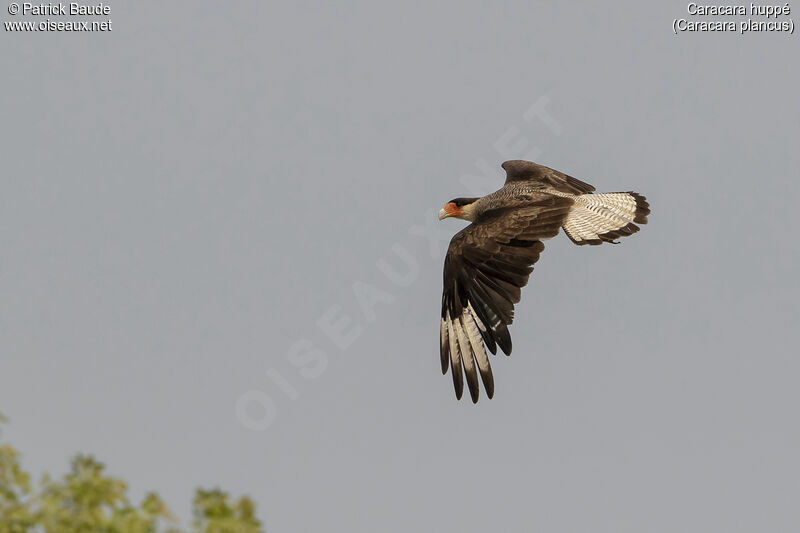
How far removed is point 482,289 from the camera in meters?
11.1

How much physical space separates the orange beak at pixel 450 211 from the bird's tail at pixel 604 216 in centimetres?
175

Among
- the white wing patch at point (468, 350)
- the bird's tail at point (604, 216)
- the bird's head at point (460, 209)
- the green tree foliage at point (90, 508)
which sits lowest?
the green tree foliage at point (90, 508)

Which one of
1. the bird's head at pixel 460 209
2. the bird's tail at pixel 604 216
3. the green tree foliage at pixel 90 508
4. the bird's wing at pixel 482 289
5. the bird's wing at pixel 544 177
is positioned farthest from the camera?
the bird's wing at pixel 544 177

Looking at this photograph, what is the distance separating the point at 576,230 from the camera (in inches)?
511

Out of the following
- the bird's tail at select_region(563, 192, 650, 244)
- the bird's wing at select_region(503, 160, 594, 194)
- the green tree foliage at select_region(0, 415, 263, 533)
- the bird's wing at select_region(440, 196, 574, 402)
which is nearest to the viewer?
the green tree foliage at select_region(0, 415, 263, 533)

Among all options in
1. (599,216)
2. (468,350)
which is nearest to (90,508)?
(468,350)

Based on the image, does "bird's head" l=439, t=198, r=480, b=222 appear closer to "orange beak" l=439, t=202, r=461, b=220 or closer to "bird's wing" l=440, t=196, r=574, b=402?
"orange beak" l=439, t=202, r=461, b=220

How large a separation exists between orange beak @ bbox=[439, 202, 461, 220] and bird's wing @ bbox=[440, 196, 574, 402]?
2720 mm

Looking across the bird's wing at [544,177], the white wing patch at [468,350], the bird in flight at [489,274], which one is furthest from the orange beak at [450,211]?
the white wing patch at [468,350]

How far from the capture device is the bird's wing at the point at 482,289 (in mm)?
10898

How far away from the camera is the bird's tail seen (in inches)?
510

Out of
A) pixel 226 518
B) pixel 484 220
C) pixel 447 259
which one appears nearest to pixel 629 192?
pixel 484 220

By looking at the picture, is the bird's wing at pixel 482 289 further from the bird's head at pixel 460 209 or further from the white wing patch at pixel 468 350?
the bird's head at pixel 460 209

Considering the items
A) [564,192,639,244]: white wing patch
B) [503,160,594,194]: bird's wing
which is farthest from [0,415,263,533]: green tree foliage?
[503,160,594,194]: bird's wing
